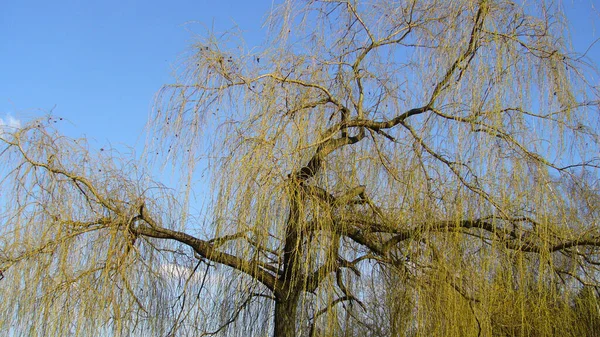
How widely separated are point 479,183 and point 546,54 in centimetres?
75

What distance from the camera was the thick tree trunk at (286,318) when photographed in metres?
2.94

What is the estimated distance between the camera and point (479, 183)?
2.73m

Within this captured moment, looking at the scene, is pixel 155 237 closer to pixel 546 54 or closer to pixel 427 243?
pixel 427 243

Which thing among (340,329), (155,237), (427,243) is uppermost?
(155,237)

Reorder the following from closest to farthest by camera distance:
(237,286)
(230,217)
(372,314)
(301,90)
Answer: (230,217) < (237,286) < (301,90) < (372,314)

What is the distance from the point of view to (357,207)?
3027 millimetres

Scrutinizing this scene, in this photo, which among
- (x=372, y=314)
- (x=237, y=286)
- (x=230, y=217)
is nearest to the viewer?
(x=230, y=217)

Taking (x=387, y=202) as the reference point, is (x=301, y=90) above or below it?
above

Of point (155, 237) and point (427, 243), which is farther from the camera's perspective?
point (155, 237)

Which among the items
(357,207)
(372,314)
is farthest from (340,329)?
(357,207)

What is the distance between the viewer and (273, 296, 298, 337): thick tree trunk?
2941 millimetres

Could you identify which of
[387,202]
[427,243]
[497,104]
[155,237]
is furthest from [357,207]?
[155,237]

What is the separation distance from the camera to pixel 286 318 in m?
2.95

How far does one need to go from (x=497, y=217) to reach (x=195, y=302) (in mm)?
1639
